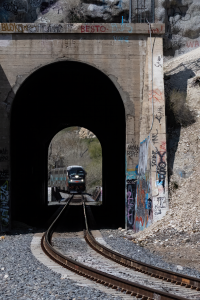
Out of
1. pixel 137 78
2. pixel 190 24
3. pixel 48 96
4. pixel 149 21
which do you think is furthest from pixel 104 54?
pixel 190 24

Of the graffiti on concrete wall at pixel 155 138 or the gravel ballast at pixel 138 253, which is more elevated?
the graffiti on concrete wall at pixel 155 138

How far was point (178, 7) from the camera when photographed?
40.5 meters

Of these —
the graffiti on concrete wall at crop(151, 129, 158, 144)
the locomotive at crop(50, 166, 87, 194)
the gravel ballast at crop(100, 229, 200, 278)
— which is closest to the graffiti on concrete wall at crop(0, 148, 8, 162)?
the gravel ballast at crop(100, 229, 200, 278)

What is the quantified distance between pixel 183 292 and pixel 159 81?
33.7 feet

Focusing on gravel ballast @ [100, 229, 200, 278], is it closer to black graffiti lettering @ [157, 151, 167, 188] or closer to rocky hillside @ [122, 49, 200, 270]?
rocky hillside @ [122, 49, 200, 270]

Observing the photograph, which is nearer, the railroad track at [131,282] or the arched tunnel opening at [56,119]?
the railroad track at [131,282]

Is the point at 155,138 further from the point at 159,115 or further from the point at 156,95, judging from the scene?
the point at 156,95

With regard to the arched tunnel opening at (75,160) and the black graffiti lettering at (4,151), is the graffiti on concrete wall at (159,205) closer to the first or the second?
the black graffiti lettering at (4,151)

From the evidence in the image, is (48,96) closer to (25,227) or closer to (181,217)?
(25,227)

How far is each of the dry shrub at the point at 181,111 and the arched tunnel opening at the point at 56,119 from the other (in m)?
2.62

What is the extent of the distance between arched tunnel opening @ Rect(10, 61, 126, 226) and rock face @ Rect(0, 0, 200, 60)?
14.4 metres

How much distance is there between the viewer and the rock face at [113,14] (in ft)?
128

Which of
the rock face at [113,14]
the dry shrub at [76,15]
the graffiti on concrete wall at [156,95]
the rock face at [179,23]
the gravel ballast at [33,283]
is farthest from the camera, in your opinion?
the dry shrub at [76,15]

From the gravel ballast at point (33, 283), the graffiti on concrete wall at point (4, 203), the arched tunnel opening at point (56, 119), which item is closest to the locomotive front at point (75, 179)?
the arched tunnel opening at point (56, 119)
